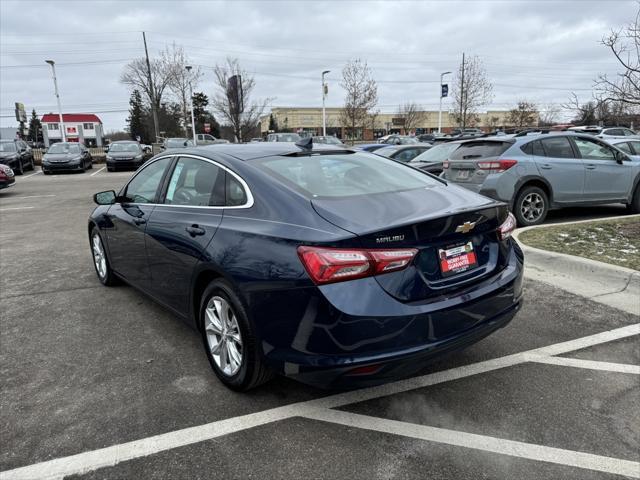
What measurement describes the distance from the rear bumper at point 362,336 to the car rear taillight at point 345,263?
0.16 feet

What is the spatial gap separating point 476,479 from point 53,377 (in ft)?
9.60

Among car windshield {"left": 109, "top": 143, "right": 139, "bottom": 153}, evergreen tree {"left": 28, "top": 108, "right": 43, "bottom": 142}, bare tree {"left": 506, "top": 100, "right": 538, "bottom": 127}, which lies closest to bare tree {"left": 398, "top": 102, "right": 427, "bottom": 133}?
bare tree {"left": 506, "top": 100, "right": 538, "bottom": 127}

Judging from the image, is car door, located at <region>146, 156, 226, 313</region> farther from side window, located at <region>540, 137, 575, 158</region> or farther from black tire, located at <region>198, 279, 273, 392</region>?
side window, located at <region>540, 137, 575, 158</region>

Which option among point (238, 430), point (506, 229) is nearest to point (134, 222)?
point (238, 430)

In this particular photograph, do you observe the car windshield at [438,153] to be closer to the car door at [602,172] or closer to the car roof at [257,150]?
the car door at [602,172]

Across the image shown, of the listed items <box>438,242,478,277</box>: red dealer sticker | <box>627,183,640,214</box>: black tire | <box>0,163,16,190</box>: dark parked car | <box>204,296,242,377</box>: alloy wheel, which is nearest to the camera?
<box>438,242,478,277</box>: red dealer sticker

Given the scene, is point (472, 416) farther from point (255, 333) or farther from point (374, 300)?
point (255, 333)

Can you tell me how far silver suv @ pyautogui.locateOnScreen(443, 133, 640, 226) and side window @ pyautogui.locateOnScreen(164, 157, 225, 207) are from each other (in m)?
5.52

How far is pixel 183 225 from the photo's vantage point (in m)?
3.46

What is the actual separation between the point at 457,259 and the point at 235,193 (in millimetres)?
1495

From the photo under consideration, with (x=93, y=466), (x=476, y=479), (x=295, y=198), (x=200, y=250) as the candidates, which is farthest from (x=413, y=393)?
(x=93, y=466)

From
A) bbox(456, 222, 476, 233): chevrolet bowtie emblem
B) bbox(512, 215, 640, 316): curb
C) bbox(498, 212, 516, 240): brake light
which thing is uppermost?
bbox(456, 222, 476, 233): chevrolet bowtie emblem

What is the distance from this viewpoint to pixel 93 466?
249 centimetres

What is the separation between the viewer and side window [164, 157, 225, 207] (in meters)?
3.38
